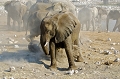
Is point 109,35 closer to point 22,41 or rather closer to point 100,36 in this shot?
point 100,36

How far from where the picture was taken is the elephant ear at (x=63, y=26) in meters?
7.84

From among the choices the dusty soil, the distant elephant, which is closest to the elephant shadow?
the dusty soil

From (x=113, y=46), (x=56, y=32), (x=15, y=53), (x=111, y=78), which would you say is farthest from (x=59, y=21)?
(x=113, y=46)

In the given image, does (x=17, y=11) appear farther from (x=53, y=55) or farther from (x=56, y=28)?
(x=56, y=28)

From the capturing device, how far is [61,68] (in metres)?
8.22

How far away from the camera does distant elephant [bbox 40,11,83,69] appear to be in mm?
7773

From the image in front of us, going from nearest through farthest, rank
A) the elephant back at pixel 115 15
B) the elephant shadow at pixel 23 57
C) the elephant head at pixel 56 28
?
the elephant head at pixel 56 28 < the elephant shadow at pixel 23 57 < the elephant back at pixel 115 15

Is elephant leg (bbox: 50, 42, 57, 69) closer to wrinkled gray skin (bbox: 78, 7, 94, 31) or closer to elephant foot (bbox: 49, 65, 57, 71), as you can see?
elephant foot (bbox: 49, 65, 57, 71)

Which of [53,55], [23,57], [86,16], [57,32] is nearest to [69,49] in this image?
[53,55]

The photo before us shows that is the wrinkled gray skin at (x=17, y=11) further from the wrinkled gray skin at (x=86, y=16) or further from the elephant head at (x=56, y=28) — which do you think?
the elephant head at (x=56, y=28)

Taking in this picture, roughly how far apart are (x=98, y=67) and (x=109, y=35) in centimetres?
661

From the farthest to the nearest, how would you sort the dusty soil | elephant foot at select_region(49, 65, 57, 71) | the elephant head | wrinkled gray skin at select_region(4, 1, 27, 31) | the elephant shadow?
wrinkled gray skin at select_region(4, 1, 27, 31) → the elephant shadow → elephant foot at select_region(49, 65, 57, 71) → the elephant head → the dusty soil

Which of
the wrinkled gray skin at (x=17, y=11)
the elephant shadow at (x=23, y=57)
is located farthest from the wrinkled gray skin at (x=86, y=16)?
the elephant shadow at (x=23, y=57)

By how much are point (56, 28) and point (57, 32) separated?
10cm
